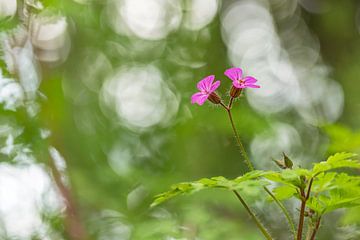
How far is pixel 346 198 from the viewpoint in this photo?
1.00 m

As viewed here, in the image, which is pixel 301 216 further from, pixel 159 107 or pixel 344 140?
pixel 159 107

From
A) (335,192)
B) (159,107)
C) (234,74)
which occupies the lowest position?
(159,107)

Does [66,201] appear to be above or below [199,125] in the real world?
above

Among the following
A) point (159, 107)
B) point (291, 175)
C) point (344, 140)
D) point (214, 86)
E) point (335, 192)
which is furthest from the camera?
point (159, 107)

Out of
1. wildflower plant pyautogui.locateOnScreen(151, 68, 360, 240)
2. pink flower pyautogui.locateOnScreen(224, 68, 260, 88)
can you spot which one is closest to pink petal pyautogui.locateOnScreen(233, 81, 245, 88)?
pink flower pyautogui.locateOnScreen(224, 68, 260, 88)

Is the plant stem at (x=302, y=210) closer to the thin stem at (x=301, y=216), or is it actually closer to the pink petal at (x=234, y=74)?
the thin stem at (x=301, y=216)

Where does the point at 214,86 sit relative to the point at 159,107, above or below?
above

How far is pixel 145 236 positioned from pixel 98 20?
2.16m

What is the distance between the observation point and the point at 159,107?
11.6ft

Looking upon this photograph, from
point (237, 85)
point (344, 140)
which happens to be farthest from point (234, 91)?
point (344, 140)

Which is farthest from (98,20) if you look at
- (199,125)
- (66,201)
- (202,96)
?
(202,96)

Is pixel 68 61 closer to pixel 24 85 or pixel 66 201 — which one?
pixel 24 85

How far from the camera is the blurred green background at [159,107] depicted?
6.50 feet

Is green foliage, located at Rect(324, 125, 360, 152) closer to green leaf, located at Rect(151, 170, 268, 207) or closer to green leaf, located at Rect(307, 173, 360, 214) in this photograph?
green leaf, located at Rect(307, 173, 360, 214)
